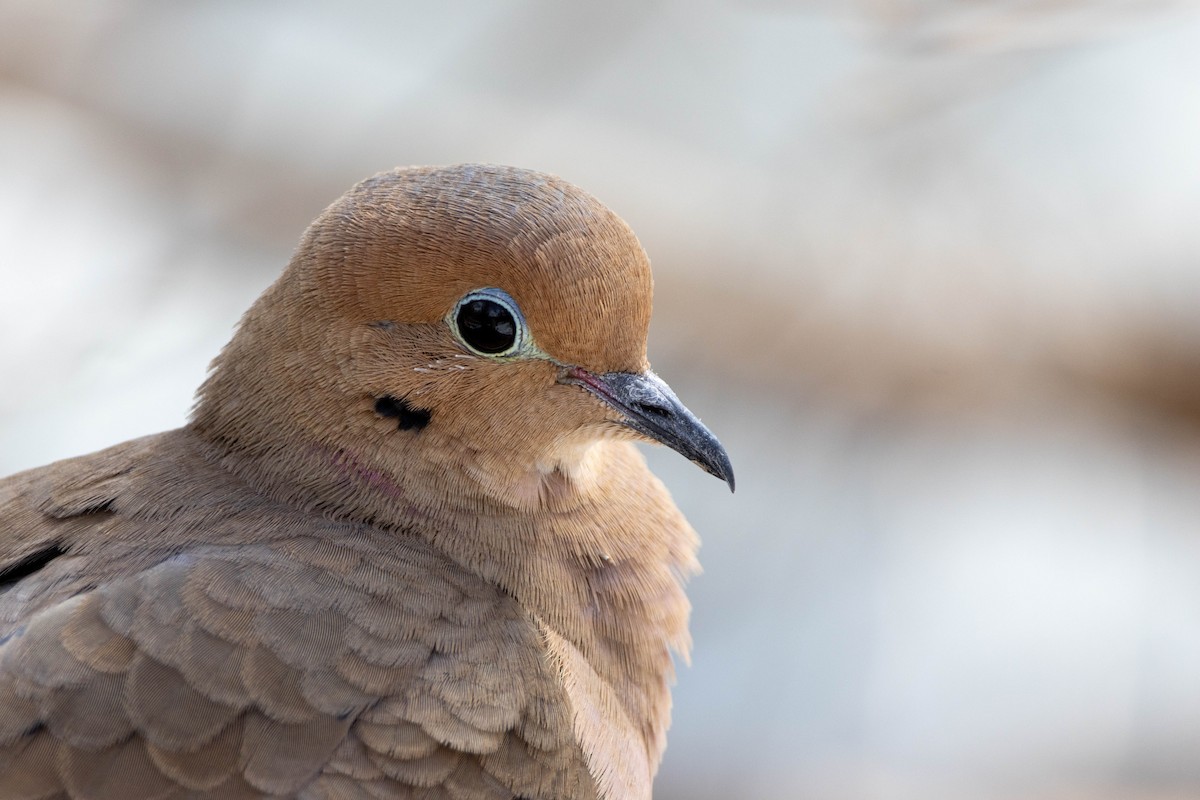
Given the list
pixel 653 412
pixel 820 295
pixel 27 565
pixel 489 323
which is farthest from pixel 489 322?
pixel 820 295

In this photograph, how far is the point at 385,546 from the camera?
1.89 meters

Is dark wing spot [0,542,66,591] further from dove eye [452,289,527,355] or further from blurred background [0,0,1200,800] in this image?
blurred background [0,0,1200,800]

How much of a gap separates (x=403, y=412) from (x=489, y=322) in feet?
0.66

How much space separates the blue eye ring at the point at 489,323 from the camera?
6.16 ft

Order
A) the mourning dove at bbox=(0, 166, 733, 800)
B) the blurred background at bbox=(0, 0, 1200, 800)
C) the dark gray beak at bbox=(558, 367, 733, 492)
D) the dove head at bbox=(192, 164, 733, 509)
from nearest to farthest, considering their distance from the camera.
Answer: the mourning dove at bbox=(0, 166, 733, 800) → the dove head at bbox=(192, 164, 733, 509) → the dark gray beak at bbox=(558, 367, 733, 492) → the blurred background at bbox=(0, 0, 1200, 800)

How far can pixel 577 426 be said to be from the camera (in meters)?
2.00

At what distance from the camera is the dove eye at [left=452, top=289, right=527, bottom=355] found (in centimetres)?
188

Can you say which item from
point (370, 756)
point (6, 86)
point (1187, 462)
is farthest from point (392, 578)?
point (1187, 462)

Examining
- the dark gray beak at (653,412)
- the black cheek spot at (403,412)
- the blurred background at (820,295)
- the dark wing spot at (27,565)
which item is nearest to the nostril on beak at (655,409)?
the dark gray beak at (653,412)

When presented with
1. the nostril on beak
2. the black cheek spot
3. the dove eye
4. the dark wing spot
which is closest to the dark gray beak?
the nostril on beak

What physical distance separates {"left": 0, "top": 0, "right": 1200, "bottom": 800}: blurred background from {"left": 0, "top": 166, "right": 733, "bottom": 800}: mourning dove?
1.88m

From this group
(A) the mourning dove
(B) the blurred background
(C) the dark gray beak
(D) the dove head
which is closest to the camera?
(A) the mourning dove

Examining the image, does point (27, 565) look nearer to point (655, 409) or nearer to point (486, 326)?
point (486, 326)

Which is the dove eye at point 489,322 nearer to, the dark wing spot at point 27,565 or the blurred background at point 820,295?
the dark wing spot at point 27,565
